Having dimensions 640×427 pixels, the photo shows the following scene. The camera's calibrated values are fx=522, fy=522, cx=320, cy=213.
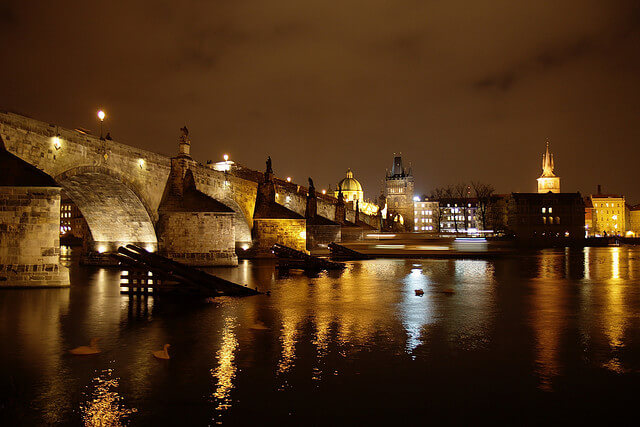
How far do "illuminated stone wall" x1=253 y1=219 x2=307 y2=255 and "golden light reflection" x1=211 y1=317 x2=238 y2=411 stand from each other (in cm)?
2608

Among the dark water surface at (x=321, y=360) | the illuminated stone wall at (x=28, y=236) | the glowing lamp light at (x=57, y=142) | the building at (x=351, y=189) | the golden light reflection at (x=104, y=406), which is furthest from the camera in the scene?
the building at (x=351, y=189)

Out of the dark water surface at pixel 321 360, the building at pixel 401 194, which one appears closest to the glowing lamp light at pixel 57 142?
the dark water surface at pixel 321 360

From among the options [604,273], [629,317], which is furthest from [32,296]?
[604,273]

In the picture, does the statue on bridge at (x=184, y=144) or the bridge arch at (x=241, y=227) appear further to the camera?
the bridge arch at (x=241, y=227)

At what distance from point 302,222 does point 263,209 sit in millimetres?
3183

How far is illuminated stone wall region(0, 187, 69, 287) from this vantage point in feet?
51.8

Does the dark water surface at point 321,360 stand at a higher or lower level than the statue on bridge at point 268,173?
lower

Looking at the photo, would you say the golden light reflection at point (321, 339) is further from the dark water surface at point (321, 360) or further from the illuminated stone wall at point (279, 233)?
the illuminated stone wall at point (279, 233)

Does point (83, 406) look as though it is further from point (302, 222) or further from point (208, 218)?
point (302, 222)

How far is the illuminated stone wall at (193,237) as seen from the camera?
26375 millimetres

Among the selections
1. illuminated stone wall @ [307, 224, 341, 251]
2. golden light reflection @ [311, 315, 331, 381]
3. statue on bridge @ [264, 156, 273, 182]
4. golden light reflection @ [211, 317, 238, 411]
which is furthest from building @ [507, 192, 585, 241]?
golden light reflection @ [211, 317, 238, 411]

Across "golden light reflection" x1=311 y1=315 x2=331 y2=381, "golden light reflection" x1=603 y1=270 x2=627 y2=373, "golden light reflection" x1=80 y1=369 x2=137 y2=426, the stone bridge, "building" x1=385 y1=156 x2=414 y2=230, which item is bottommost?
"golden light reflection" x1=80 y1=369 x2=137 y2=426

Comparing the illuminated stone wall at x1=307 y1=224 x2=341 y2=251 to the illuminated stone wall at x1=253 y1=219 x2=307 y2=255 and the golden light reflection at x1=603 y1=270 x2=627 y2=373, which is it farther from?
the golden light reflection at x1=603 y1=270 x2=627 y2=373

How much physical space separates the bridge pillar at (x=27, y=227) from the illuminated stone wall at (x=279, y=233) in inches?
797
